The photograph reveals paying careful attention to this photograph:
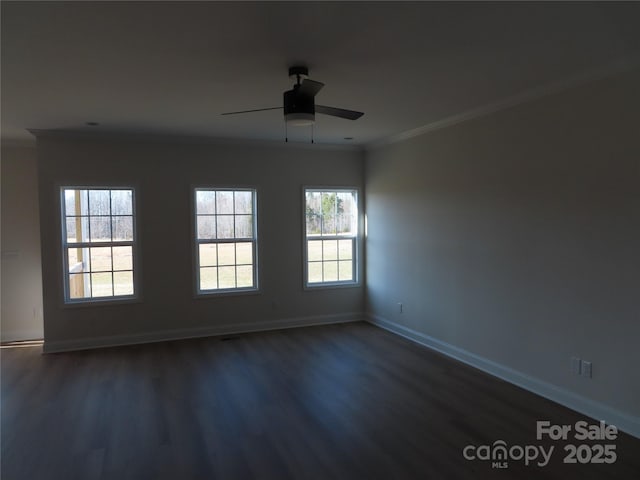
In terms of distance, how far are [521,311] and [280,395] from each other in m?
2.30

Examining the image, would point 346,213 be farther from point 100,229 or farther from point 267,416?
point 267,416

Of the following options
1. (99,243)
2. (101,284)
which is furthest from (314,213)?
(101,284)

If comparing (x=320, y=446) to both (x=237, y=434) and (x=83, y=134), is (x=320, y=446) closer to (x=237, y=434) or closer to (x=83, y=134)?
(x=237, y=434)

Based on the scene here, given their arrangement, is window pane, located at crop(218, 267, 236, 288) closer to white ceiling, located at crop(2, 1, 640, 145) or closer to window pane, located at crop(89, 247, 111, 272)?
window pane, located at crop(89, 247, 111, 272)

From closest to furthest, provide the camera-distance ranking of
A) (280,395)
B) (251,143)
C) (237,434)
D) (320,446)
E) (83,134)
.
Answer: (320,446) < (237,434) < (280,395) < (83,134) < (251,143)

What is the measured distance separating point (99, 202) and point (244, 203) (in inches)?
71.5

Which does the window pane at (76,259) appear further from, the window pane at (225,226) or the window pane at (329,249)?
the window pane at (329,249)

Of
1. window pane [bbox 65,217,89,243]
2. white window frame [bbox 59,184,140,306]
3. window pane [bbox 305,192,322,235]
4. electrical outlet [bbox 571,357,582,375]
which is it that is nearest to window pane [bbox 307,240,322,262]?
window pane [bbox 305,192,322,235]

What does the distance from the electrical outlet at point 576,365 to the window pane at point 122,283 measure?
489cm

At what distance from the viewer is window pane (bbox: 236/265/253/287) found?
6.05 meters

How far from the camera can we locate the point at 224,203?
5.95 metres

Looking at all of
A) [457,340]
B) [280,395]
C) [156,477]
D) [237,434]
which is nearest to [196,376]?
[280,395]

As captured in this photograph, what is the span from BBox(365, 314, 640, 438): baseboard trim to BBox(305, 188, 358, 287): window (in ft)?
4.89

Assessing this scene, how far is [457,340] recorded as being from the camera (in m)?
4.73
